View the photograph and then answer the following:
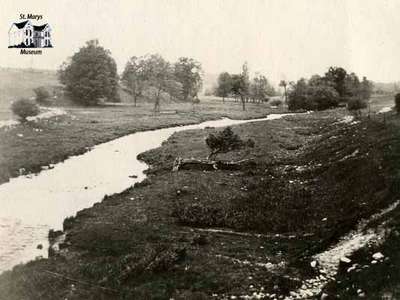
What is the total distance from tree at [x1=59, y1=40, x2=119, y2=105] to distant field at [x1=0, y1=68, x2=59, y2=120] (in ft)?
29.7

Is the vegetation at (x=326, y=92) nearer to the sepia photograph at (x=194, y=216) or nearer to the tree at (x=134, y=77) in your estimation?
the tree at (x=134, y=77)

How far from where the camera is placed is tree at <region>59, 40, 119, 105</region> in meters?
98.3

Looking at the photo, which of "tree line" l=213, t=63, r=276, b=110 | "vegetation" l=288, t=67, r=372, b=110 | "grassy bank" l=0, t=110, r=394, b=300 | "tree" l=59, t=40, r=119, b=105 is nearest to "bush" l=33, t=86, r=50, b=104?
"tree" l=59, t=40, r=119, b=105

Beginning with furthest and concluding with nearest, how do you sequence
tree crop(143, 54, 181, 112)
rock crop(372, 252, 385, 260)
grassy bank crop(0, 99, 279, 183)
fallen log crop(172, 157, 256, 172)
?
tree crop(143, 54, 181, 112) < grassy bank crop(0, 99, 279, 183) < fallen log crop(172, 157, 256, 172) < rock crop(372, 252, 385, 260)

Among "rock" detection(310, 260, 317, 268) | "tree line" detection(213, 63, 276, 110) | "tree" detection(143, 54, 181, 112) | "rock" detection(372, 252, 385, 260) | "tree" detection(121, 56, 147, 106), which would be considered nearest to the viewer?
"rock" detection(372, 252, 385, 260)

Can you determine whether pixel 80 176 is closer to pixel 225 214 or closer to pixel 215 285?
pixel 225 214

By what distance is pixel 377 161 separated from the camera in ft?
78.1

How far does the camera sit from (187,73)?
148 metres

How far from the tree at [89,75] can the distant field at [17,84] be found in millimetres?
9045

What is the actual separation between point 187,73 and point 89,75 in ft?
179

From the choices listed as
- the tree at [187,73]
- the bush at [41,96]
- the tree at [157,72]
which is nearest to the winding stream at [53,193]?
the bush at [41,96]

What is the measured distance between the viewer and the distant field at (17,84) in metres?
84.9

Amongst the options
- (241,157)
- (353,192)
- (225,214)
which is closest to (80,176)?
(241,157)

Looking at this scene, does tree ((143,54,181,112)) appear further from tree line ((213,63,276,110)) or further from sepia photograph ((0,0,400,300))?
sepia photograph ((0,0,400,300))
